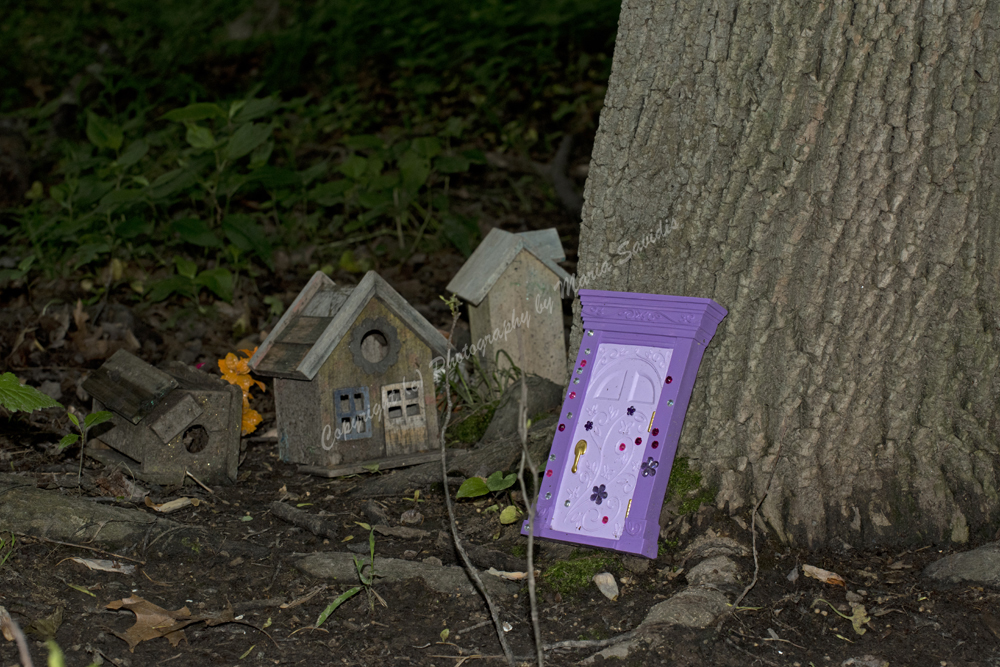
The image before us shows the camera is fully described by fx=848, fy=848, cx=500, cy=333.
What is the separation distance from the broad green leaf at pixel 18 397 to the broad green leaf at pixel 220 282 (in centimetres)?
183

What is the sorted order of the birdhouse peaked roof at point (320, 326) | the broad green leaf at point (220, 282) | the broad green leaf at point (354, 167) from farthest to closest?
the broad green leaf at point (354, 167) → the broad green leaf at point (220, 282) → the birdhouse peaked roof at point (320, 326)

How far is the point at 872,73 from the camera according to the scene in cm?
223

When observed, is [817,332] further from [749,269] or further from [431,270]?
[431,270]

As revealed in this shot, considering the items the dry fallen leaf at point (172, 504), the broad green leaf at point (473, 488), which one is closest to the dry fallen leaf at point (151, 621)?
the dry fallen leaf at point (172, 504)

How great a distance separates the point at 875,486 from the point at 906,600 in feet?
1.18

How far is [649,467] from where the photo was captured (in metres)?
2.41

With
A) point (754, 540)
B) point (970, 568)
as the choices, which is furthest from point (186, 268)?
point (970, 568)

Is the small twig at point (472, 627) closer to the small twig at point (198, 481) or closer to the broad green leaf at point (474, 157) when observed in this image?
the small twig at point (198, 481)

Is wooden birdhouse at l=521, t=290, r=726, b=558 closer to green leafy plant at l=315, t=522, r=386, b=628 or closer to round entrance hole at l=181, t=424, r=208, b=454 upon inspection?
green leafy plant at l=315, t=522, r=386, b=628

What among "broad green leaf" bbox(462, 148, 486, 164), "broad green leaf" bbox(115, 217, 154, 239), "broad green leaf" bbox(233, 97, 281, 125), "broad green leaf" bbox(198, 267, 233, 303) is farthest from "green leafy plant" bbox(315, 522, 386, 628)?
"broad green leaf" bbox(462, 148, 486, 164)

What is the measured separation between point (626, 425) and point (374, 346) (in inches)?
48.1

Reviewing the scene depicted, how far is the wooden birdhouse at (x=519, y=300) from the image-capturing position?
3531 millimetres

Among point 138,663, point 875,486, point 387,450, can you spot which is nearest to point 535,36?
point 387,450

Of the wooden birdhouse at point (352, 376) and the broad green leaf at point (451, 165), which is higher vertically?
the broad green leaf at point (451, 165)
